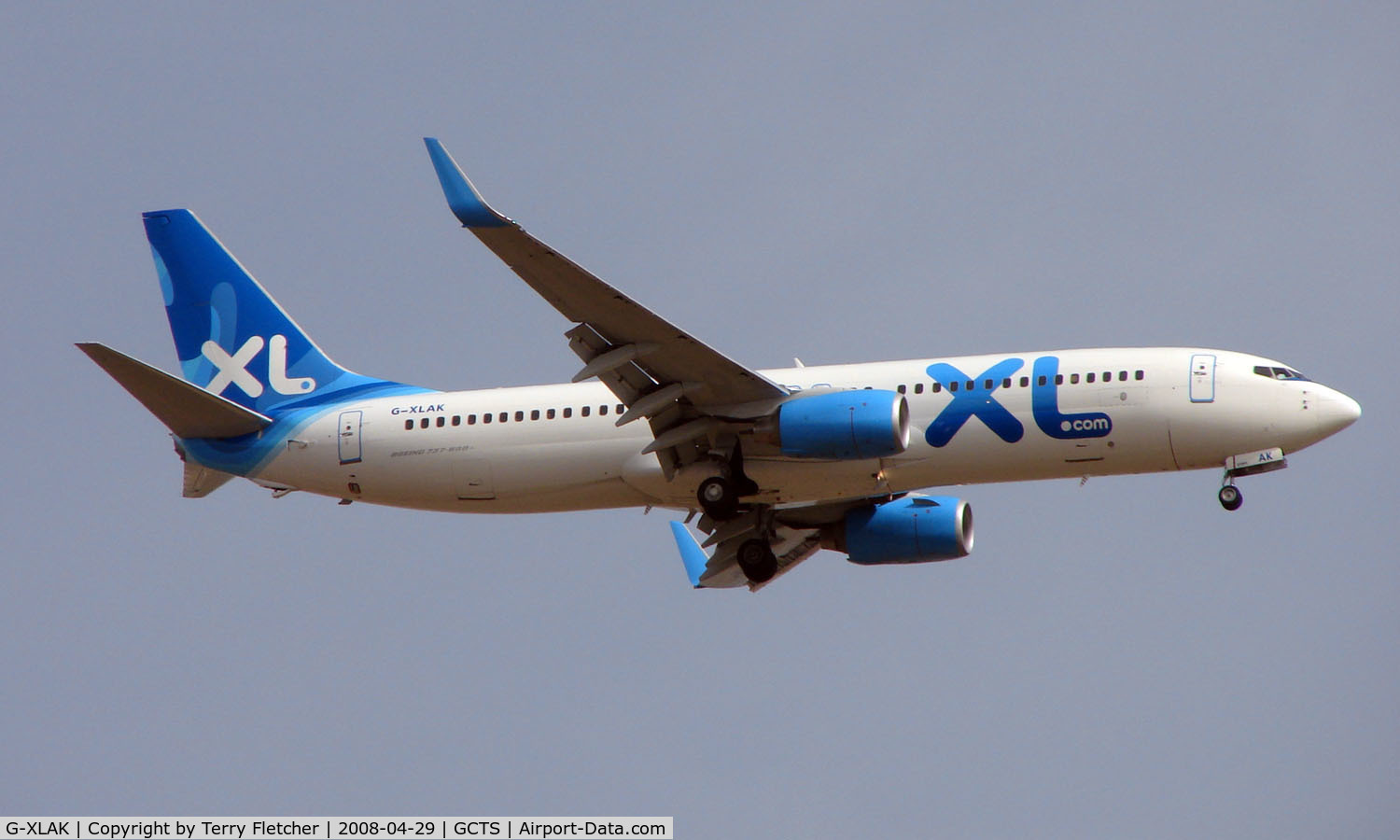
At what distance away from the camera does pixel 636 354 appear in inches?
1414

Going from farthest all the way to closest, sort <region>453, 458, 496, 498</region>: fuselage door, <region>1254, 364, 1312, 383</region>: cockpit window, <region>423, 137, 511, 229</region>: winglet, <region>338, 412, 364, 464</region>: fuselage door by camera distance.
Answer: <region>338, 412, 364, 464</region>: fuselage door, <region>453, 458, 496, 498</region>: fuselage door, <region>1254, 364, 1312, 383</region>: cockpit window, <region>423, 137, 511, 229</region>: winglet

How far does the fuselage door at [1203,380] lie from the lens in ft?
121

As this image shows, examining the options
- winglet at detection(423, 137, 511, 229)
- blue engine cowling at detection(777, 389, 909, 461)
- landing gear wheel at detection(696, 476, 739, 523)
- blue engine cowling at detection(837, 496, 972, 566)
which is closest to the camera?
winglet at detection(423, 137, 511, 229)

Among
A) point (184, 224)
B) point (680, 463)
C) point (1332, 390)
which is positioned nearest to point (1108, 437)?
point (1332, 390)

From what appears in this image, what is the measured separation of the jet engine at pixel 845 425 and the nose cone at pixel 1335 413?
847cm

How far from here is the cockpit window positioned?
37.2 meters

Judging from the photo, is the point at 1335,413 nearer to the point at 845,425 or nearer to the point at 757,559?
the point at 845,425

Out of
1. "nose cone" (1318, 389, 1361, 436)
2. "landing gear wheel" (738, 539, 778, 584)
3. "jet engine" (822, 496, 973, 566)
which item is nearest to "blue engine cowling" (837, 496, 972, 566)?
"jet engine" (822, 496, 973, 566)

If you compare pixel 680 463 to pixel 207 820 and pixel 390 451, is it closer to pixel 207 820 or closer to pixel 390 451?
pixel 390 451

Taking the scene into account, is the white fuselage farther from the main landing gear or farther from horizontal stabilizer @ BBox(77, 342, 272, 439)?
horizontal stabilizer @ BBox(77, 342, 272, 439)

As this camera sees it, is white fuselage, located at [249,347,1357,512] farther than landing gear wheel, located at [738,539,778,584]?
No

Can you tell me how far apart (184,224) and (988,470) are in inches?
829

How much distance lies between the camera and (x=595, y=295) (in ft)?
114

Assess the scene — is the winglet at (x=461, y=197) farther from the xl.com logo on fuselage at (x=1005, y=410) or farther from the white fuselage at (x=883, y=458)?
the xl.com logo on fuselage at (x=1005, y=410)
